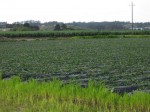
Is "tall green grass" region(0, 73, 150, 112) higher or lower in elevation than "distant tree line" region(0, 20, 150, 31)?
lower

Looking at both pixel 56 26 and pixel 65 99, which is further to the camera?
pixel 56 26

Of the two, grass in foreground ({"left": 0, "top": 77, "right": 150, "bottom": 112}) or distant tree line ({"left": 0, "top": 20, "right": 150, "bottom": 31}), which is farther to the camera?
distant tree line ({"left": 0, "top": 20, "right": 150, "bottom": 31})

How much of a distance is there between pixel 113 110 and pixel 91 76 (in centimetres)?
505

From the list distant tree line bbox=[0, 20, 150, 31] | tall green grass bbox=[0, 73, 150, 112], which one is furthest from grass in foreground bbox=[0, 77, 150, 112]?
distant tree line bbox=[0, 20, 150, 31]

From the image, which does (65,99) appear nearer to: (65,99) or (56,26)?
(65,99)

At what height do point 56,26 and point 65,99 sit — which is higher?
point 56,26

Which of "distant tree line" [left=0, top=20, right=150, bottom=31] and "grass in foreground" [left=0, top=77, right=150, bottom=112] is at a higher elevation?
"distant tree line" [left=0, top=20, right=150, bottom=31]

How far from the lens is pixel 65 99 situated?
877cm

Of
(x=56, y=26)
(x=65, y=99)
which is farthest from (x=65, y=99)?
(x=56, y=26)

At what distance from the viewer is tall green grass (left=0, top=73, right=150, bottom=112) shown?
768cm

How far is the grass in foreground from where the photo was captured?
7680mm

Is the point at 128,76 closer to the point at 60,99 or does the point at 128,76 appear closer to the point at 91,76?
the point at 91,76

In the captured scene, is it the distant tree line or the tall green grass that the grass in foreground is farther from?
the distant tree line

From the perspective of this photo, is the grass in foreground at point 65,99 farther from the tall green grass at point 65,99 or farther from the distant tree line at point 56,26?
the distant tree line at point 56,26
